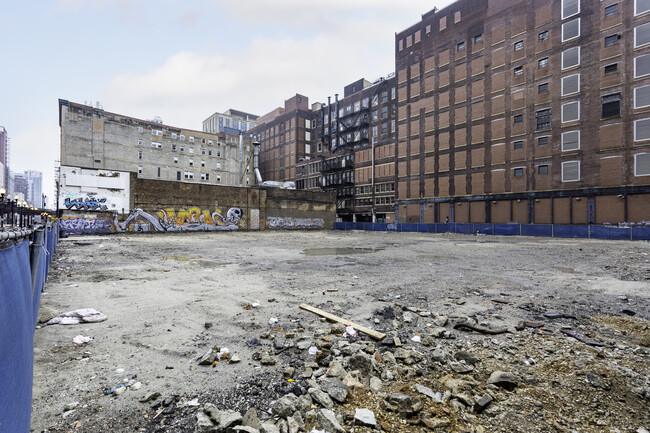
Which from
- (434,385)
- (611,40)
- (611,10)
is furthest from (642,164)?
(434,385)

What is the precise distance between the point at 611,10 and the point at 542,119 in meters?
12.1

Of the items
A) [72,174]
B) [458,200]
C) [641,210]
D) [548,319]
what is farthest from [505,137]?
[72,174]

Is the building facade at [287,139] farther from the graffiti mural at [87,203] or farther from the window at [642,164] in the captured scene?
the window at [642,164]

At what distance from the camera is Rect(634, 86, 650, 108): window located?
30.2m

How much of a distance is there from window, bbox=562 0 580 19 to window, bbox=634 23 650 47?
20.7ft

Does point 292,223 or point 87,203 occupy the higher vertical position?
point 87,203

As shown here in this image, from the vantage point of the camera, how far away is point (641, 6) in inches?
1207

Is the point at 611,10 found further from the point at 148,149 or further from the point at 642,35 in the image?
the point at 148,149

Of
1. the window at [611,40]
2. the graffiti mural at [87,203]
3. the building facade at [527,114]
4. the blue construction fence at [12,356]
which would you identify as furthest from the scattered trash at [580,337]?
the window at [611,40]

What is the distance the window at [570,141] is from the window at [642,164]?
16.8ft

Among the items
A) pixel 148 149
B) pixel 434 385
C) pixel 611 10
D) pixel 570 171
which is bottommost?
pixel 434 385

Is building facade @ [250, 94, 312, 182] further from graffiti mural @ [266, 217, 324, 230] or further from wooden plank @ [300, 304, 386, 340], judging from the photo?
wooden plank @ [300, 304, 386, 340]

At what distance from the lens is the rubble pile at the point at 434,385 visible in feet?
8.19

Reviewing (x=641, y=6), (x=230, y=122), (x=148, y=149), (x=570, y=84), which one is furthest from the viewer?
(x=230, y=122)
